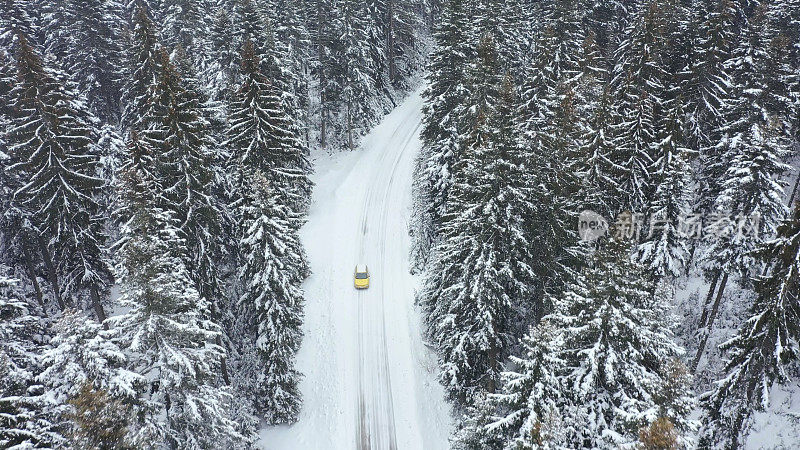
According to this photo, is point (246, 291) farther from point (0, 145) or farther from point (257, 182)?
point (0, 145)

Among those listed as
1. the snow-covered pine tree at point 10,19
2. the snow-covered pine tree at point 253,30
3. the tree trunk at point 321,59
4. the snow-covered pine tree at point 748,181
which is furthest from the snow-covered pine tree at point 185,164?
the snow-covered pine tree at point 10,19

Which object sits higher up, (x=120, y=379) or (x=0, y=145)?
(x=0, y=145)

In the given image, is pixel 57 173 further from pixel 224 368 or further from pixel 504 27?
pixel 504 27

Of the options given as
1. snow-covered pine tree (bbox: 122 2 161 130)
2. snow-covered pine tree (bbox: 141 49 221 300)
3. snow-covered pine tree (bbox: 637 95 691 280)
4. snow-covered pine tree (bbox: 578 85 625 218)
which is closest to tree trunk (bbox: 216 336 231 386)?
snow-covered pine tree (bbox: 141 49 221 300)

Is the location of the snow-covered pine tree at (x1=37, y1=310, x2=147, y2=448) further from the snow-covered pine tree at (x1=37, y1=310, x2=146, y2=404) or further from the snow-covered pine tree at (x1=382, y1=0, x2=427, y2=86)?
the snow-covered pine tree at (x1=382, y1=0, x2=427, y2=86)

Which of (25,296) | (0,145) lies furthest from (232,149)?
(25,296)

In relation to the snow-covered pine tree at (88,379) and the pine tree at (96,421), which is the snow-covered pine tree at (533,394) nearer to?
the pine tree at (96,421)
